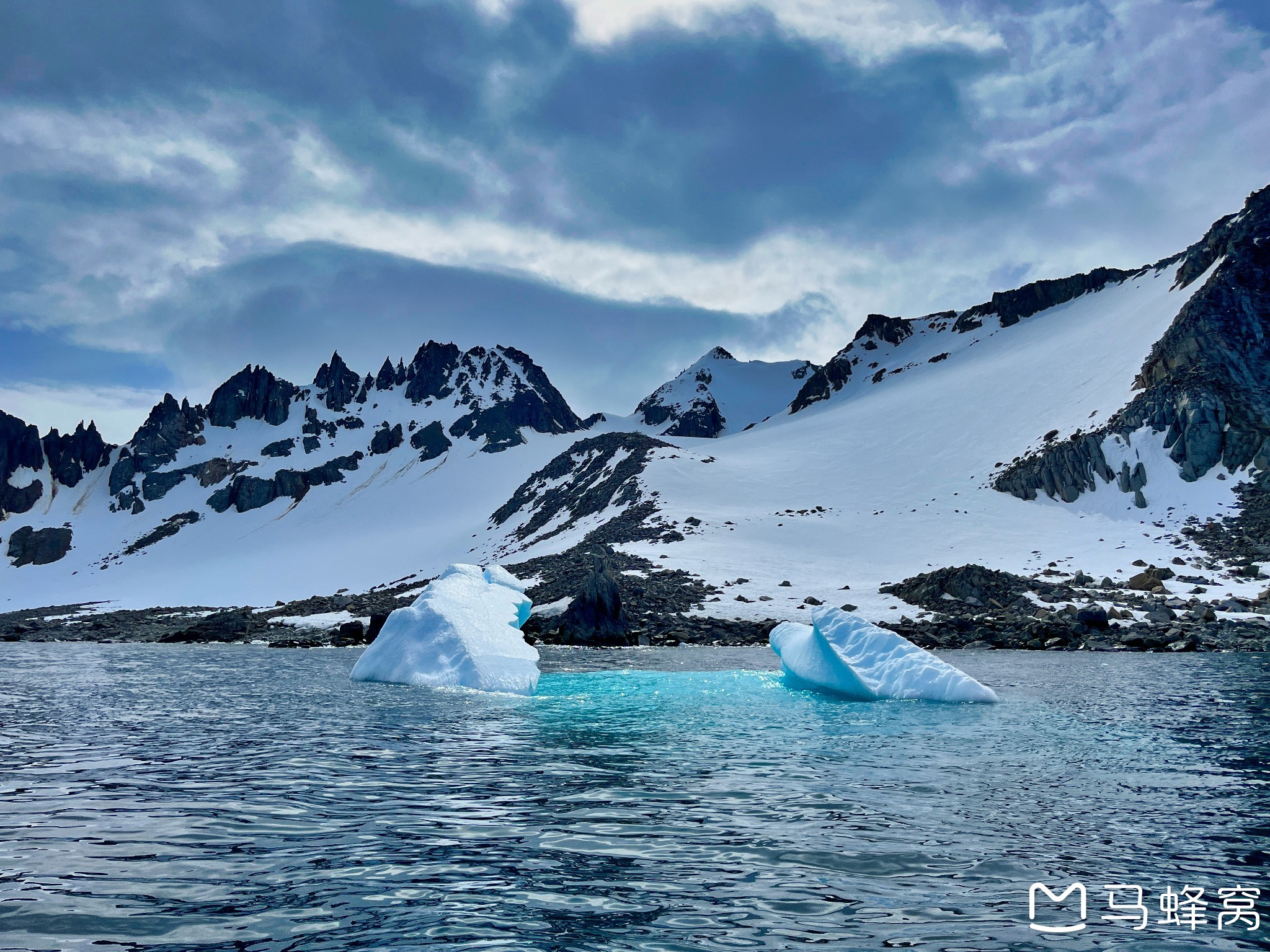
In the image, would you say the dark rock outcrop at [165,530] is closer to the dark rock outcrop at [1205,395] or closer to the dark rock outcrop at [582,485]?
the dark rock outcrop at [582,485]

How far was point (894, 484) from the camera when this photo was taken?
93500mm

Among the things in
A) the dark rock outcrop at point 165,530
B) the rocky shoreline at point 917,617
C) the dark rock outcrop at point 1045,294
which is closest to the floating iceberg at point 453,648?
the rocky shoreline at point 917,617

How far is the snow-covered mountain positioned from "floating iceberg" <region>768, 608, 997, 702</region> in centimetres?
2774

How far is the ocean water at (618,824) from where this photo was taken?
6848 mm

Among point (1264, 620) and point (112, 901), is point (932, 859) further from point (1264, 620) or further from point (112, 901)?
point (1264, 620)

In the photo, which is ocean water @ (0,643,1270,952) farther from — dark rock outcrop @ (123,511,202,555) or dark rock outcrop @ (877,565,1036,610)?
dark rock outcrop @ (123,511,202,555)

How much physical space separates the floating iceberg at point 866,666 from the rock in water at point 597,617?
24.0 m

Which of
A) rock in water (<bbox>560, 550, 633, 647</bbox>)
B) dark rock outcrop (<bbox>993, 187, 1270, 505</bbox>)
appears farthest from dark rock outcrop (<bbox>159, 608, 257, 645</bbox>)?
dark rock outcrop (<bbox>993, 187, 1270, 505</bbox>)

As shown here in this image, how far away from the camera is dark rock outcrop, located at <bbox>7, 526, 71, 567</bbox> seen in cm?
17800

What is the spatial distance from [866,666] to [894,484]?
238 ft

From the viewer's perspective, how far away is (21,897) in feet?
24.1

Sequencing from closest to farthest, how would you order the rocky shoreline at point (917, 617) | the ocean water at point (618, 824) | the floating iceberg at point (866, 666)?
the ocean water at point (618, 824), the floating iceberg at point (866, 666), the rocky shoreline at point (917, 617)

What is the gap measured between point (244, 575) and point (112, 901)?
159340 mm

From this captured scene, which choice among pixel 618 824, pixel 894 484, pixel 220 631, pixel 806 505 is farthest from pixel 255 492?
pixel 618 824
